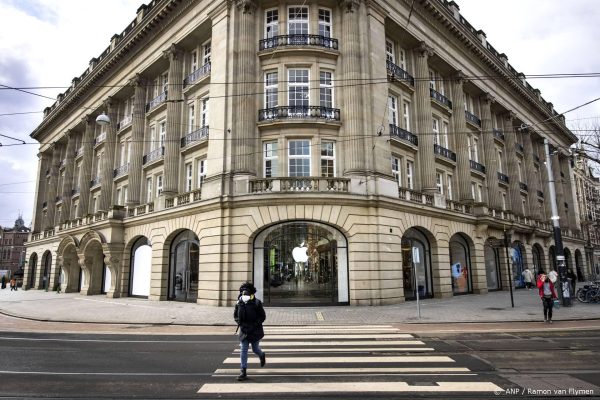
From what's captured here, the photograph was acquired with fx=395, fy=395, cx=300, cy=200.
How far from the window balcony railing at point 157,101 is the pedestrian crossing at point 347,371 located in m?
23.3

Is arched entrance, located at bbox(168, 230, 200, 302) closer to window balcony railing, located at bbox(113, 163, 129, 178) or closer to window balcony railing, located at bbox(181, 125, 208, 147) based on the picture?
window balcony railing, located at bbox(181, 125, 208, 147)

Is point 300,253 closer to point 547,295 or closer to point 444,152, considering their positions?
point 547,295

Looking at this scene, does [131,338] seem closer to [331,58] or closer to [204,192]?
[204,192]

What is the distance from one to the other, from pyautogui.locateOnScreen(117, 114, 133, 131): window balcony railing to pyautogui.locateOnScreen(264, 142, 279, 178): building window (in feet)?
55.6

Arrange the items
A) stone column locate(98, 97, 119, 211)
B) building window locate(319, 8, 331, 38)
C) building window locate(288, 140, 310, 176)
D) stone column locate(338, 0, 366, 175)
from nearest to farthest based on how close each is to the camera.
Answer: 1. stone column locate(338, 0, 366, 175)
2. building window locate(288, 140, 310, 176)
3. building window locate(319, 8, 331, 38)
4. stone column locate(98, 97, 119, 211)

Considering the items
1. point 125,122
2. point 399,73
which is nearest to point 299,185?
point 399,73

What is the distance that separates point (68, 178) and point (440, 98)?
127ft

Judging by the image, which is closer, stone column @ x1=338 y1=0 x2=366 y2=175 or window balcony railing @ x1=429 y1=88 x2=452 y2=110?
stone column @ x1=338 y1=0 x2=366 y2=175

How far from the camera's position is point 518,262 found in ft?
119

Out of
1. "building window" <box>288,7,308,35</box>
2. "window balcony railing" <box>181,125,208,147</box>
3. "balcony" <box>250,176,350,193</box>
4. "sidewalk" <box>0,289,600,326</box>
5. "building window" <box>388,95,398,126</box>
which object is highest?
"building window" <box>288,7,308,35</box>

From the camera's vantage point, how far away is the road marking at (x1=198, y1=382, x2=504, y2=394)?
627 centimetres

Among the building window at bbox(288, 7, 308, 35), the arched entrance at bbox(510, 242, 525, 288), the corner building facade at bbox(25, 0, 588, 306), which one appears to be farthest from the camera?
the arched entrance at bbox(510, 242, 525, 288)

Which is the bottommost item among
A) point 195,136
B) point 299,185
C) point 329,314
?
point 329,314

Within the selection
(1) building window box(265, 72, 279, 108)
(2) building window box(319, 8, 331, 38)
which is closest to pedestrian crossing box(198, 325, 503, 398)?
(1) building window box(265, 72, 279, 108)
